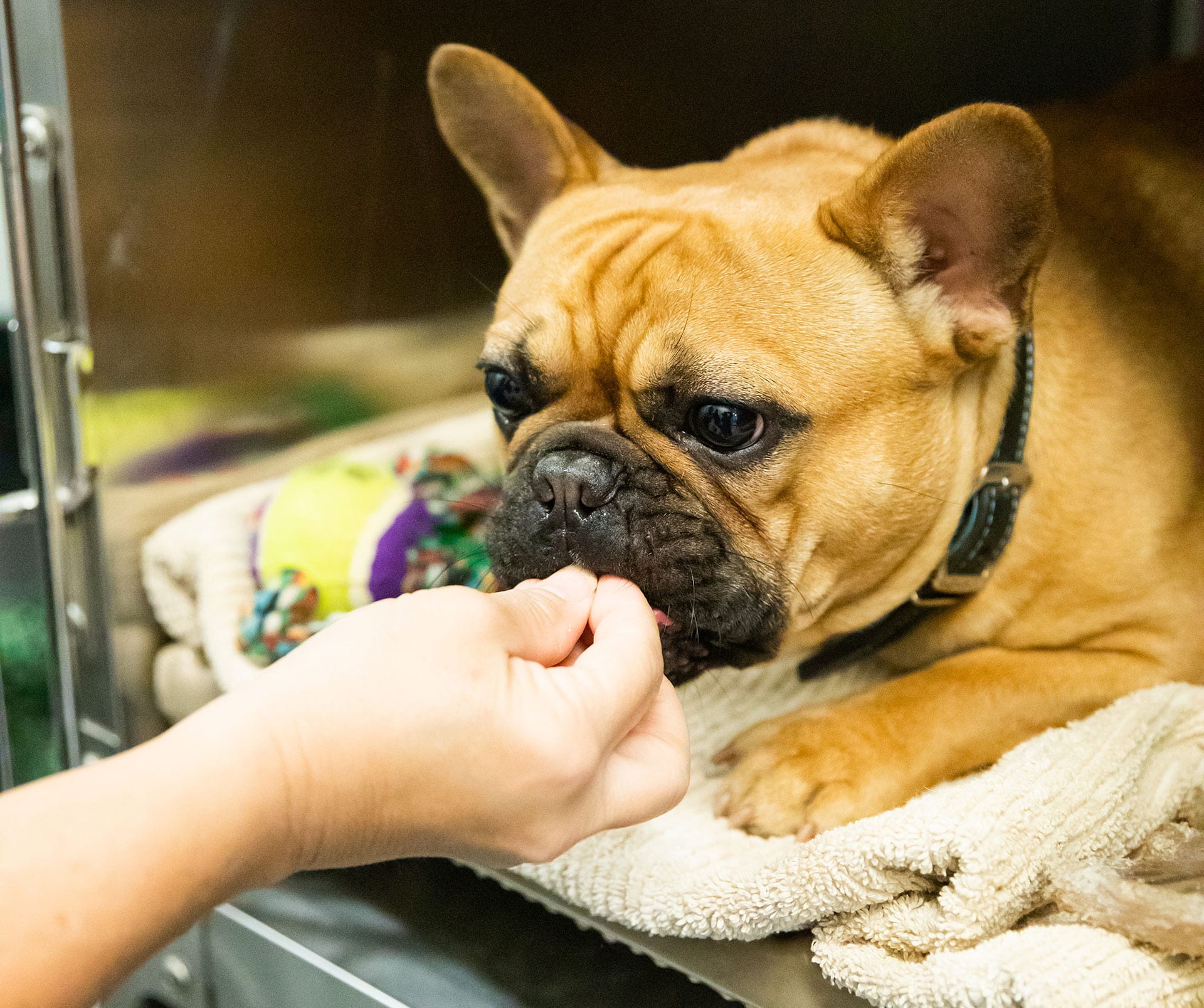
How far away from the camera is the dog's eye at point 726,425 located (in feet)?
3.20

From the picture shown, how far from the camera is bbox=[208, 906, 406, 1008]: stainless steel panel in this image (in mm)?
1033

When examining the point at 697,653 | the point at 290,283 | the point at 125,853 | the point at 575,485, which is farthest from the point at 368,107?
the point at 125,853

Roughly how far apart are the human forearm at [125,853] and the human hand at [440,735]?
0.6 inches

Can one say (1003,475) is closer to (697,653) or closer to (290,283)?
(697,653)

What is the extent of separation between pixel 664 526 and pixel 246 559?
0.68 m

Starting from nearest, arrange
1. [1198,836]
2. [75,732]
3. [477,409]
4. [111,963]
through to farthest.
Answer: [111,963]
[1198,836]
[75,732]
[477,409]

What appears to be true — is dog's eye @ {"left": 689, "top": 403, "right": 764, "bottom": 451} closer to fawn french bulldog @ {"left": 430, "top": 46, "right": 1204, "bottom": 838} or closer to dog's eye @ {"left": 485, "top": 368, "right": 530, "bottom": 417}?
fawn french bulldog @ {"left": 430, "top": 46, "right": 1204, "bottom": 838}

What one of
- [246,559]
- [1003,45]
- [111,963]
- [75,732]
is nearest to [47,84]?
[246,559]

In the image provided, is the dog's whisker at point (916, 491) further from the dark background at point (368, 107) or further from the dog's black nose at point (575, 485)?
the dark background at point (368, 107)

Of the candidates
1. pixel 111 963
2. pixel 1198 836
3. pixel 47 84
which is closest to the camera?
pixel 111 963

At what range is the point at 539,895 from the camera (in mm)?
1002

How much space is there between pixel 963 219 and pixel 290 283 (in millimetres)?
914

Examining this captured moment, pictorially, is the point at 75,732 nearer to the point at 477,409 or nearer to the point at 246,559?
the point at 246,559

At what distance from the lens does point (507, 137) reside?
132 centimetres
